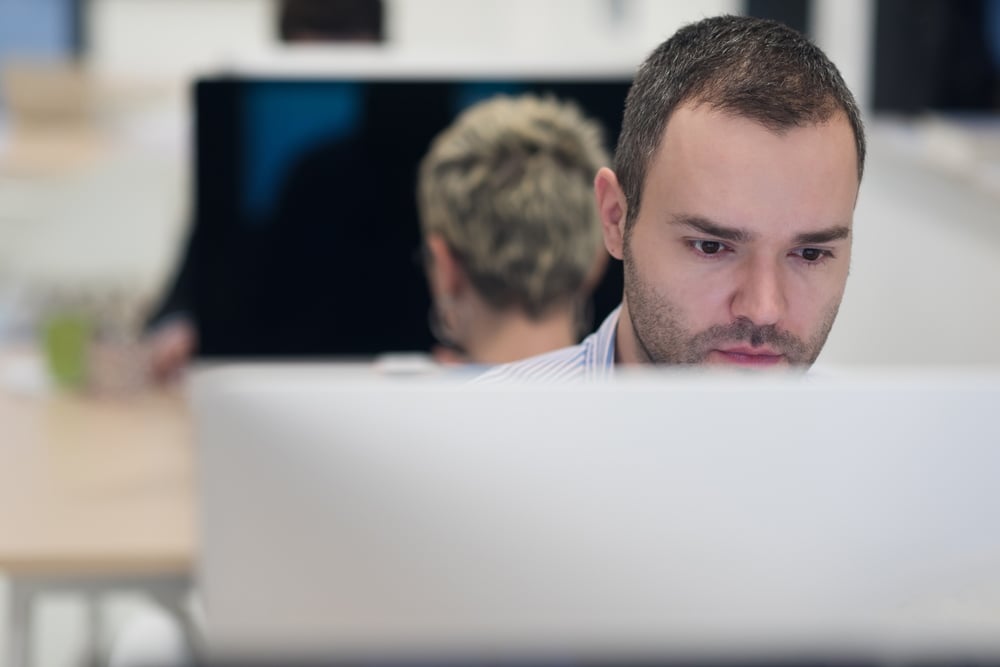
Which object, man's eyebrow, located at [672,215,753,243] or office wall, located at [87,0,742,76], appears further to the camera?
office wall, located at [87,0,742,76]

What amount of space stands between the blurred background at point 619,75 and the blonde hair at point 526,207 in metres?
0.08

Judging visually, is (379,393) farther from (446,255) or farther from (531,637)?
(446,255)

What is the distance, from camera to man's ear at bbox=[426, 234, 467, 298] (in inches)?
36.2

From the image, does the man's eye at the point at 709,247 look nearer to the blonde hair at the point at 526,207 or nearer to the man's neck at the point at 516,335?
the man's neck at the point at 516,335

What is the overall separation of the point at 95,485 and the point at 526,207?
2.01 feet


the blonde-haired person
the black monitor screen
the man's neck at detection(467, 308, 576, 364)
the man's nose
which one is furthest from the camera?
the black monitor screen

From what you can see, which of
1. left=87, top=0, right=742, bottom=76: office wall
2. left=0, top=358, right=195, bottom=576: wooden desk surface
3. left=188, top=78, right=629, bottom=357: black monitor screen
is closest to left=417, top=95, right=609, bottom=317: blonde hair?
left=188, top=78, right=629, bottom=357: black monitor screen

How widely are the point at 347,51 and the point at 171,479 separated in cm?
44

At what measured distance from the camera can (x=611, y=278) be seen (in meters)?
0.61

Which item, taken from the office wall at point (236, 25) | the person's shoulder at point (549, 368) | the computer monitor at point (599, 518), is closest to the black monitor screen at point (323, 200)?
the person's shoulder at point (549, 368)

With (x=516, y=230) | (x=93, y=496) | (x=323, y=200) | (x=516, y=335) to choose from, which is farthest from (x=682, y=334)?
(x=93, y=496)

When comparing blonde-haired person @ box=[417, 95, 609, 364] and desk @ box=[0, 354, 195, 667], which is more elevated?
blonde-haired person @ box=[417, 95, 609, 364]

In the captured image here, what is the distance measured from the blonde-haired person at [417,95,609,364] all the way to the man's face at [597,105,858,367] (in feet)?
0.58

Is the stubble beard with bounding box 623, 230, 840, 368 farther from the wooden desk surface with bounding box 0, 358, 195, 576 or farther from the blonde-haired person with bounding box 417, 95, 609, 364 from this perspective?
the wooden desk surface with bounding box 0, 358, 195, 576
